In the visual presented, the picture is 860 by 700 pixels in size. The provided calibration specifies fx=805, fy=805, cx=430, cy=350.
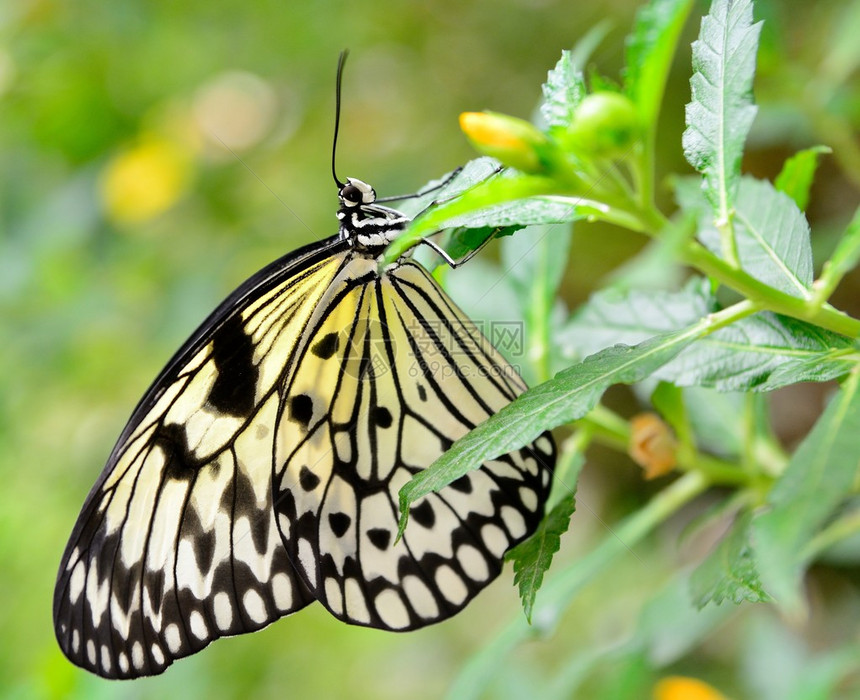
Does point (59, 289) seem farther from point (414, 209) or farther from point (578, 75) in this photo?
point (578, 75)

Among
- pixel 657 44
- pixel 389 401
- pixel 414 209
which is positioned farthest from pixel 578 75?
pixel 389 401

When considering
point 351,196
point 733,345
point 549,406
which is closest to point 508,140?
point 549,406

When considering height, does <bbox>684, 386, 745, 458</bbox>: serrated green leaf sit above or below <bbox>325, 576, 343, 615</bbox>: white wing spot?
below

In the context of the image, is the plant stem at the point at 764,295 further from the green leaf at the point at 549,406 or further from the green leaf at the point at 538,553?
the green leaf at the point at 538,553

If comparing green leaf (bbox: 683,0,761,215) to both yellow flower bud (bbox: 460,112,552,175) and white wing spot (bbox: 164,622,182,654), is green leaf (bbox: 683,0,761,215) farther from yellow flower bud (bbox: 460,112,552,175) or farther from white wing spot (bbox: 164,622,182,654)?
white wing spot (bbox: 164,622,182,654)

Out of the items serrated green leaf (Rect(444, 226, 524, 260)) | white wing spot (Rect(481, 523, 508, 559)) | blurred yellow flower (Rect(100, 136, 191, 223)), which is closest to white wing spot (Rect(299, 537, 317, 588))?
white wing spot (Rect(481, 523, 508, 559))

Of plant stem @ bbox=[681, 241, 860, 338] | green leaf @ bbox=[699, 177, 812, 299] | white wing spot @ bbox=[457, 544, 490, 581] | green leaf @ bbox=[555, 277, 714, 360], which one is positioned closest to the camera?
plant stem @ bbox=[681, 241, 860, 338]

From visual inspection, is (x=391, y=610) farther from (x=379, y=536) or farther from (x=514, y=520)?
(x=514, y=520)

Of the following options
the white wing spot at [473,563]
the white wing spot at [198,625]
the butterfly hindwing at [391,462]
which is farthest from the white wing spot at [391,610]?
the white wing spot at [198,625]
